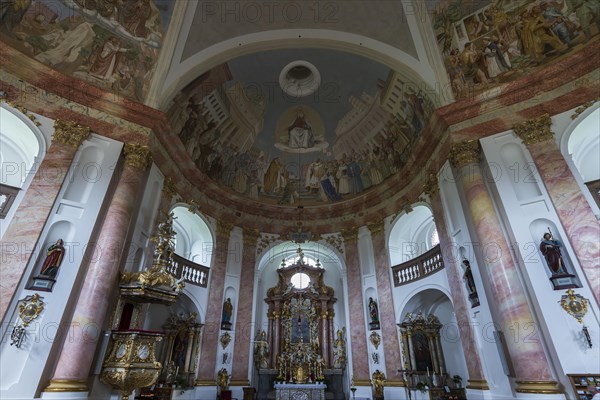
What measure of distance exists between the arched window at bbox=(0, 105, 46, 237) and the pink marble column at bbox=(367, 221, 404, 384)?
12708 mm

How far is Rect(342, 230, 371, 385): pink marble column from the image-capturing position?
13.7 metres

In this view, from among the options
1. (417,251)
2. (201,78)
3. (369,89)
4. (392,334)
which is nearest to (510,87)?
(369,89)

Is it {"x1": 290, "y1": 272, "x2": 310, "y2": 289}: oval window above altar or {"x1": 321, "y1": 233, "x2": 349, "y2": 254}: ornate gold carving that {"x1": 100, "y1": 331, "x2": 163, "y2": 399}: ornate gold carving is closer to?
{"x1": 290, "y1": 272, "x2": 310, "y2": 289}: oval window above altar

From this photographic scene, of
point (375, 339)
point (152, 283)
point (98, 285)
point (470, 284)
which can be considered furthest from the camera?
point (375, 339)

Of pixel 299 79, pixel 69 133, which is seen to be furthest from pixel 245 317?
pixel 299 79

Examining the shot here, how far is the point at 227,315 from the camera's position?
46.0 ft

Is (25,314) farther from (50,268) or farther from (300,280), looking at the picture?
(300,280)

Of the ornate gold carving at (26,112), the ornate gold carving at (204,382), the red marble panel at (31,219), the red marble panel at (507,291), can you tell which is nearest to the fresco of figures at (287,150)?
the ornate gold carving at (26,112)

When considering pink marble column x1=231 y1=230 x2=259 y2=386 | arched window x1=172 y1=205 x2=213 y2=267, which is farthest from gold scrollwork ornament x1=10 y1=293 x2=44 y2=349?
pink marble column x1=231 y1=230 x2=259 y2=386

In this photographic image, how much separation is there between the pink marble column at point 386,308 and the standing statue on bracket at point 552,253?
6.66m

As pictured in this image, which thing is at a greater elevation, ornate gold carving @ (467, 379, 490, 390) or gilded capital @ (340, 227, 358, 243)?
gilded capital @ (340, 227, 358, 243)

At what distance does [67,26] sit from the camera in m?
10.4

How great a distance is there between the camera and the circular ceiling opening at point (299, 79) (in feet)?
50.1

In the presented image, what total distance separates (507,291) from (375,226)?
25.0 ft
